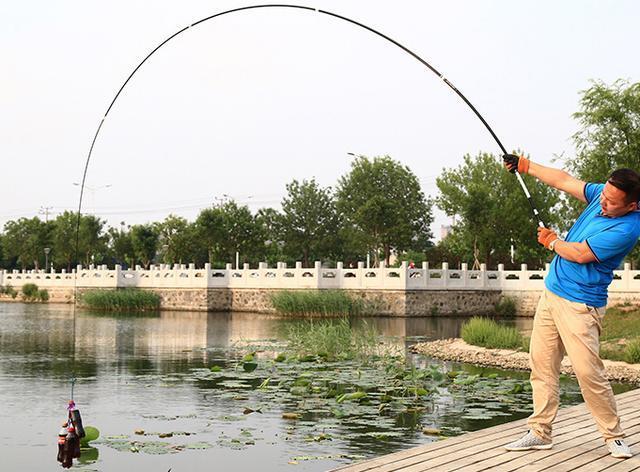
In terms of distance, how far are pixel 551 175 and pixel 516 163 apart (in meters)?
0.27

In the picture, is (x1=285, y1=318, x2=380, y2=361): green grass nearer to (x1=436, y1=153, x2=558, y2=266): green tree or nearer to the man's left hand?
the man's left hand

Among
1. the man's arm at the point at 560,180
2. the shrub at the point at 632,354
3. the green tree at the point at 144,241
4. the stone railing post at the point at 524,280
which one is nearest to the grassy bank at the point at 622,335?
the shrub at the point at 632,354

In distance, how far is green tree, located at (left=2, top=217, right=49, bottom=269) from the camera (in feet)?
278

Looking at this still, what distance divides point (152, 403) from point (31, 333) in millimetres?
16067

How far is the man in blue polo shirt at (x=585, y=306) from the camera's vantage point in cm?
602

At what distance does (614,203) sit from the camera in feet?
19.8

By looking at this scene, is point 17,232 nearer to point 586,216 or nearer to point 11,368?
point 11,368

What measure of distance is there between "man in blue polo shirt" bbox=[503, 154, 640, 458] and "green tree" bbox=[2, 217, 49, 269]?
82.1m

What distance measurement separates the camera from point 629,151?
38062mm

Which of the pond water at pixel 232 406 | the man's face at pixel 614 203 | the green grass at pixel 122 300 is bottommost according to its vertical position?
the pond water at pixel 232 406

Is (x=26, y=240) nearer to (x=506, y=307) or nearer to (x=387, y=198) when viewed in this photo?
(x=387, y=198)

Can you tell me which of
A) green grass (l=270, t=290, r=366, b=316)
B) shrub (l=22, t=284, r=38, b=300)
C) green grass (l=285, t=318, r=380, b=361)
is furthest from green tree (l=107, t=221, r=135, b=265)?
green grass (l=285, t=318, r=380, b=361)

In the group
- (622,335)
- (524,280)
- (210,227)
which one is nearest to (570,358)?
(622,335)

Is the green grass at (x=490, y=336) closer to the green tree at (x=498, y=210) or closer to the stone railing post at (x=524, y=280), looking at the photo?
the stone railing post at (x=524, y=280)
